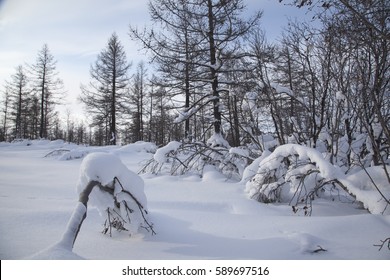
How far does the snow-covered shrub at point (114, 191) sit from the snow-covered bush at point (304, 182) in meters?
1.76

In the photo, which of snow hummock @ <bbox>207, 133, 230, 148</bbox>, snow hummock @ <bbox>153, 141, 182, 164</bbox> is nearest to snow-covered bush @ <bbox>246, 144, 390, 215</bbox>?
snow hummock @ <bbox>153, 141, 182, 164</bbox>

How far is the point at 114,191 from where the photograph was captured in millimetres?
2166

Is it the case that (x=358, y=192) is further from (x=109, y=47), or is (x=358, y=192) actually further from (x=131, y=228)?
(x=109, y=47)

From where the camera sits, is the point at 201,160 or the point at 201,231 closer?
the point at 201,231

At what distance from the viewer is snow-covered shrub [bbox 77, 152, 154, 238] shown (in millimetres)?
2084

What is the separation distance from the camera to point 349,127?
395cm

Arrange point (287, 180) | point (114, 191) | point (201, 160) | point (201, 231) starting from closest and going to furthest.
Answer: point (114, 191), point (201, 231), point (287, 180), point (201, 160)

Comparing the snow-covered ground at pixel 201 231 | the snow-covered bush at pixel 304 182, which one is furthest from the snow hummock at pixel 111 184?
the snow-covered bush at pixel 304 182

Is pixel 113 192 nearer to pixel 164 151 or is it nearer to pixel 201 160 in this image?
pixel 164 151

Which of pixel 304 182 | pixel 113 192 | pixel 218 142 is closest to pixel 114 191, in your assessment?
pixel 113 192

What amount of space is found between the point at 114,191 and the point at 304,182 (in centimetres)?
250

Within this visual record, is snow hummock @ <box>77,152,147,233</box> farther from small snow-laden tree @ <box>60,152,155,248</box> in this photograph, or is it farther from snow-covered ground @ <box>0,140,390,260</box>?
snow-covered ground @ <box>0,140,390,260</box>

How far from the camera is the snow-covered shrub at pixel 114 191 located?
208 cm

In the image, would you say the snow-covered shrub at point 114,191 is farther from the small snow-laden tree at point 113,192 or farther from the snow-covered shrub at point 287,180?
the snow-covered shrub at point 287,180
